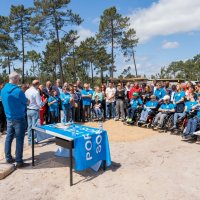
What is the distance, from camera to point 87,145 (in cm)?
464

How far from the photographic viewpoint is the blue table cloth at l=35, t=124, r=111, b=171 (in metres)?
4.50

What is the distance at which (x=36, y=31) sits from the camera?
21031mm

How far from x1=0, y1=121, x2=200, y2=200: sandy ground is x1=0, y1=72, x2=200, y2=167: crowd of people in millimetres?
717

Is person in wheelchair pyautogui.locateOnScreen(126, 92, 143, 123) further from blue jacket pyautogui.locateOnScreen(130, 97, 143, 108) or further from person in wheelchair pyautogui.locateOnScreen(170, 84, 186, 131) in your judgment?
person in wheelchair pyautogui.locateOnScreen(170, 84, 186, 131)

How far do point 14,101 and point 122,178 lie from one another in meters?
2.54

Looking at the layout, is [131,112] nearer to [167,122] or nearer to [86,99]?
[167,122]

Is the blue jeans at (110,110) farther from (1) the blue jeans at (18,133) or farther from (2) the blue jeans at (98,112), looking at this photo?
(1) the blue jeans at (18,133)

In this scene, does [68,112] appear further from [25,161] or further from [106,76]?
[106,76]

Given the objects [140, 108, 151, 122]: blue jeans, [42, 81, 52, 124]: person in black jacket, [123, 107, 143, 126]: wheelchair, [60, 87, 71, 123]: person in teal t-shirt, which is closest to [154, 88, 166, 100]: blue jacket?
[123, 107, 143, 126]: wheelchair

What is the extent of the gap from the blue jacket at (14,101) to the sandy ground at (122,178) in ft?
3.72

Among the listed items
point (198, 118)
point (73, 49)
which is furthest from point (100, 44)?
point (198, 118)

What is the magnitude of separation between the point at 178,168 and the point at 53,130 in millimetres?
2586

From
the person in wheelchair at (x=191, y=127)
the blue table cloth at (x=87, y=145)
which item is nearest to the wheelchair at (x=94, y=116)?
the person in wheelchair at (x=191, y=127)

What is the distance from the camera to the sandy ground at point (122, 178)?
4.11 m
